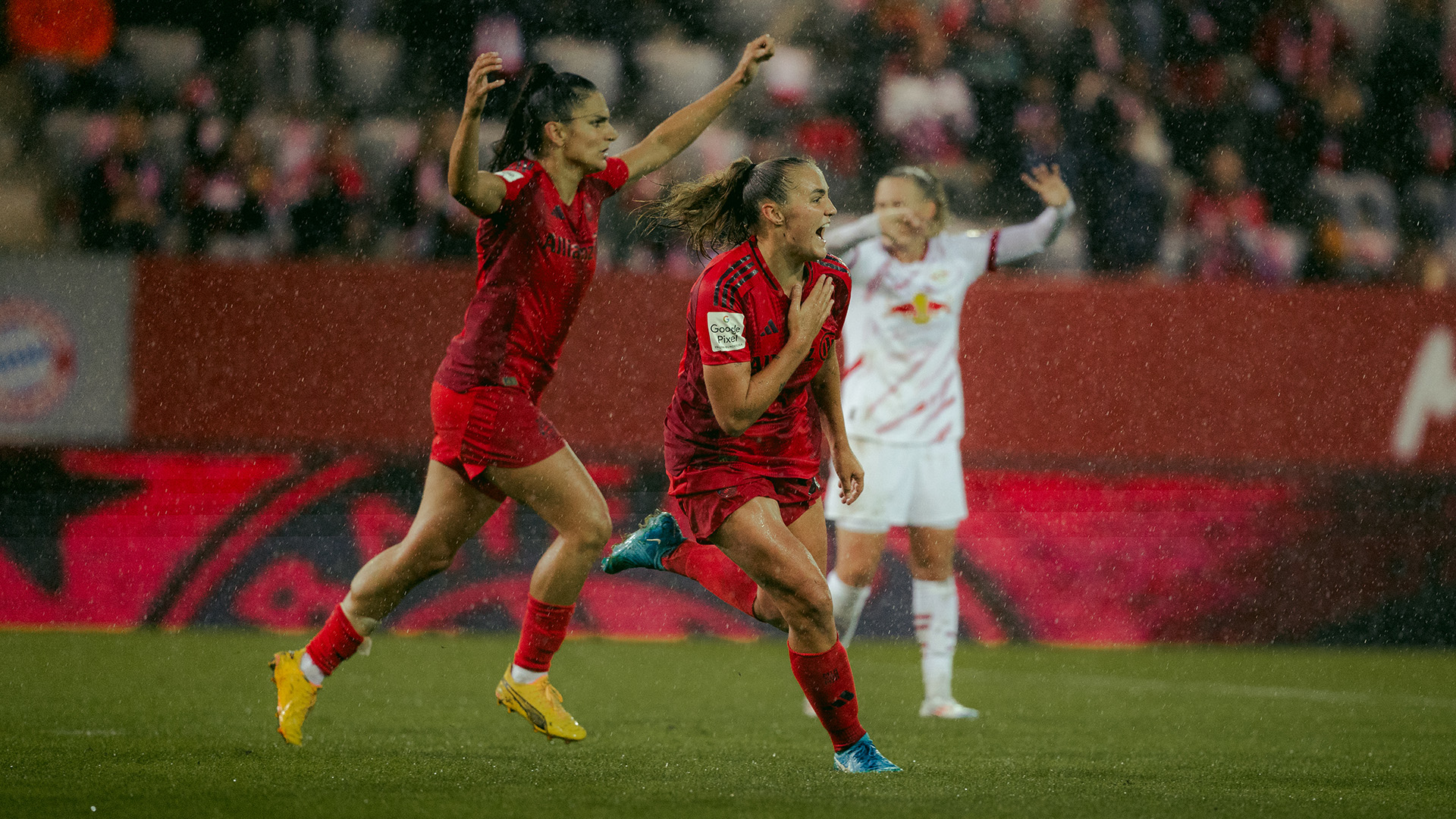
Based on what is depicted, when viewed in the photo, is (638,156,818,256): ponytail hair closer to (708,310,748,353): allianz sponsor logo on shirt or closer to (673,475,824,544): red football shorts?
(708,310,748,353): allianz sponsor logo on shirt

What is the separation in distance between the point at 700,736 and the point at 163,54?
277 inches

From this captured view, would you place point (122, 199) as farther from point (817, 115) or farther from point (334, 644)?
point (334, 644)

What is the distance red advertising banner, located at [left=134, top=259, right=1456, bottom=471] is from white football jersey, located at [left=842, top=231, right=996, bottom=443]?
115 inches

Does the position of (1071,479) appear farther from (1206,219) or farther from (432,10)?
(432,10)

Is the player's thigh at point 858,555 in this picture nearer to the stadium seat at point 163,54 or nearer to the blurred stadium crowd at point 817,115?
the blurred stadium crowd at point 817,115

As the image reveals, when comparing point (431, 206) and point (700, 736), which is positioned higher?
point (431, 206)

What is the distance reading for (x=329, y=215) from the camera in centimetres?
973

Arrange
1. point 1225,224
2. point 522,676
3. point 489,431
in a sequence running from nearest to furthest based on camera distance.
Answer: point 489,431, point 522,676, point 1225,224

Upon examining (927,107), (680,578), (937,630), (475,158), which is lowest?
(680,578)

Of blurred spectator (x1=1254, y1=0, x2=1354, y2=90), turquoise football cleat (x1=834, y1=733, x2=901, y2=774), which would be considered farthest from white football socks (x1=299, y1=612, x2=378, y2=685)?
blurred spectator (x1=1254, y1=0, x2=1354, y2=90)

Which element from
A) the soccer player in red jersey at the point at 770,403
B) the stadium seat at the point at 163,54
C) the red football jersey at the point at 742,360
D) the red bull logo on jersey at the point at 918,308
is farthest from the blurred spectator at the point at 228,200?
the red football jersey at the point at 742,360

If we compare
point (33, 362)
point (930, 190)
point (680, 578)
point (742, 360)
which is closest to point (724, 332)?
point (742, 360)

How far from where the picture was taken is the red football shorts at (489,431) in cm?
491

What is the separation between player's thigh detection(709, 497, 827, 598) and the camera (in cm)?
441
